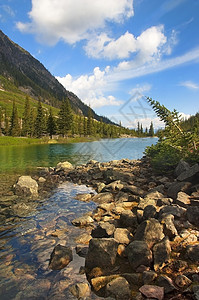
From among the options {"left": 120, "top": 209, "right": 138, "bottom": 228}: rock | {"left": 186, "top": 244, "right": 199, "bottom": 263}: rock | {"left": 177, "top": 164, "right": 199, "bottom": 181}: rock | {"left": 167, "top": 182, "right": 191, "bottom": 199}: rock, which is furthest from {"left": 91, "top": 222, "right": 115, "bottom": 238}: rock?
{"left": 177, "top": 164, "right": 199, "bottom": 181}: rock

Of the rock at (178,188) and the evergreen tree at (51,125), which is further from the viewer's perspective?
the evergreen tree at (51,125)

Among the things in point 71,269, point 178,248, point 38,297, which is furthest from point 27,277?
point 178,248

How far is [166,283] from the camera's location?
4355mm

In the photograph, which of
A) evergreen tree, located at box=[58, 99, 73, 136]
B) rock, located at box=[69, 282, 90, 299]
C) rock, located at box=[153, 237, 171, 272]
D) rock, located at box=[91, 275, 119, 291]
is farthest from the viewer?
evergreen tree, located at box=[58, 99, 73, 136]

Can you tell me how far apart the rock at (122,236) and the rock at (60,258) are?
1661 millimetres

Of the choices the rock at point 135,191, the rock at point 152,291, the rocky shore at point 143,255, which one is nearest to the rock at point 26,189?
the rocky shore at point 143,255

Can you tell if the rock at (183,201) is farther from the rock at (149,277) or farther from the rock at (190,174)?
the rock at (149,277)

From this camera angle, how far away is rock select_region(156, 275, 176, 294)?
423 cm

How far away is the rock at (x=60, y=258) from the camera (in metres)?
5.76

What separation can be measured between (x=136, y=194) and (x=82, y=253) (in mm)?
6705

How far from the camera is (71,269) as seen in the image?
5.64 m

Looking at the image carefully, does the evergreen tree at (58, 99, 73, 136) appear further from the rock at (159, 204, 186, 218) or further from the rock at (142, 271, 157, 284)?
the rock at (142, 271, 157, 284)

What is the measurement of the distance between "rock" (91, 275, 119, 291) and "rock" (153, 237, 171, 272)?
1172 millimetres

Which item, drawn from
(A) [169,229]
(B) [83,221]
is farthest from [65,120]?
(A) [169,229]
